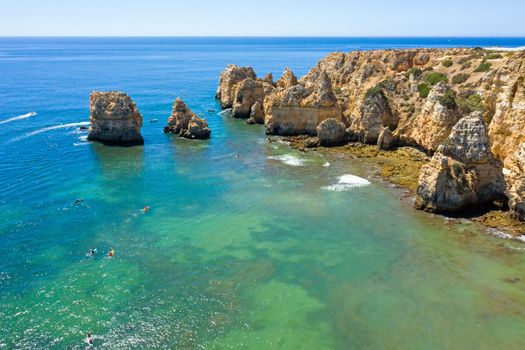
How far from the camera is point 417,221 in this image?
129 ft

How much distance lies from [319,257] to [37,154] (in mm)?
46191

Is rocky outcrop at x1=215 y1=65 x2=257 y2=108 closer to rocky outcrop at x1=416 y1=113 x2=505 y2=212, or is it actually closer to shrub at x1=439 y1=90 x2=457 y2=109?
shrub at x1=439 y1=90 x2=457 y2=109

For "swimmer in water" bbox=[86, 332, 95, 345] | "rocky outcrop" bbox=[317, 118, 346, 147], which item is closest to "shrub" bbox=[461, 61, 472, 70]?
"rocky outcrop" bbox=[317, 118, 346, 147]

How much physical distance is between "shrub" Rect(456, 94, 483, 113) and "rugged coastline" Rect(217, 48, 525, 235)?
0.12 metres

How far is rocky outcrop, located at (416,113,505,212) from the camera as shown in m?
39.3

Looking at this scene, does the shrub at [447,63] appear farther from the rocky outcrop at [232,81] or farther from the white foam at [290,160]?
the rocky outcrop at [232,81]

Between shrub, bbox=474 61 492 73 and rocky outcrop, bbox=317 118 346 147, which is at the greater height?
shrub, bbox=474 61 492 73

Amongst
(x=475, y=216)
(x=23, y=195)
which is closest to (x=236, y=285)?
A: (x=475, y=216)

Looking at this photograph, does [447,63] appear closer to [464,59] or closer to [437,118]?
[464,59]

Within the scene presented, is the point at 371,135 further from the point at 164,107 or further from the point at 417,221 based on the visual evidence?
the point at 164,107

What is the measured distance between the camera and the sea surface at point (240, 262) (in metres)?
25.7

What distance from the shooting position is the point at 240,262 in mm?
33281

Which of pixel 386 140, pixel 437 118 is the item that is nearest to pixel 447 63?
pixel 386 140

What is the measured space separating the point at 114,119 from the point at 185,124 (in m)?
11.9
